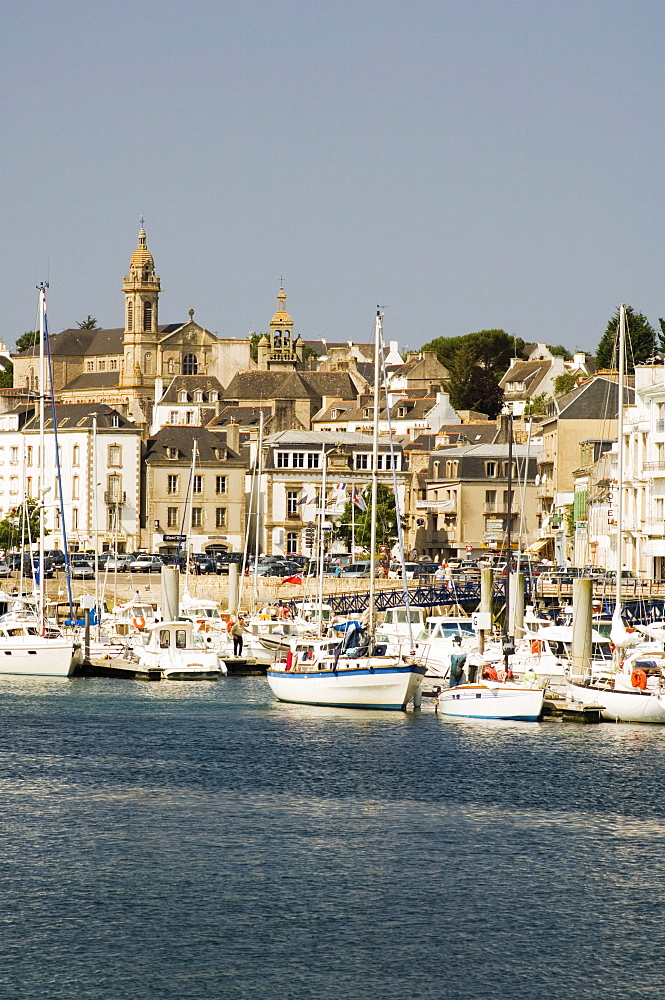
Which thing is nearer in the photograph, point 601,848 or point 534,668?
point 601,848

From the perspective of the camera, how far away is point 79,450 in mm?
131500

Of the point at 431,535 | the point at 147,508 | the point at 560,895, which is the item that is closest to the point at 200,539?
the point at 147,508

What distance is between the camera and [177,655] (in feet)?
211

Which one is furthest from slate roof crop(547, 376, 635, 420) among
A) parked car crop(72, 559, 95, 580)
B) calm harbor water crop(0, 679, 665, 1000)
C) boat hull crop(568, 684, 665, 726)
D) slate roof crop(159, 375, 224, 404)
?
slate roof crop(159, 375, 224, 404)

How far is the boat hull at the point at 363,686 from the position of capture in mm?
51094

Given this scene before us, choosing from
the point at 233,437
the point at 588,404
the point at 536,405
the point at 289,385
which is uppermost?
the point at 289,385

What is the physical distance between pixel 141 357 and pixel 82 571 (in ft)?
294

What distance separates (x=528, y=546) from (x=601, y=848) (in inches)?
3167

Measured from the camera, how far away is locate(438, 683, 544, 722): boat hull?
163ft

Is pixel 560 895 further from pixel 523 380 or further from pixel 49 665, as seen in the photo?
pixel 523 380

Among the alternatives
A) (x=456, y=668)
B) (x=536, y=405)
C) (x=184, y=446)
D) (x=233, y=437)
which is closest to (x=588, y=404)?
(x=233, y=437)

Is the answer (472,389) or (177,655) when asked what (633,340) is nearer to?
(472,389)

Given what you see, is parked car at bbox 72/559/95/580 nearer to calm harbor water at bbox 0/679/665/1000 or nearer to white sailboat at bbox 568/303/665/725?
calm harbor water at bbox 0/679/665/1000

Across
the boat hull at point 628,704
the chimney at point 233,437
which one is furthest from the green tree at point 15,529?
the boat hull at point 628,704
